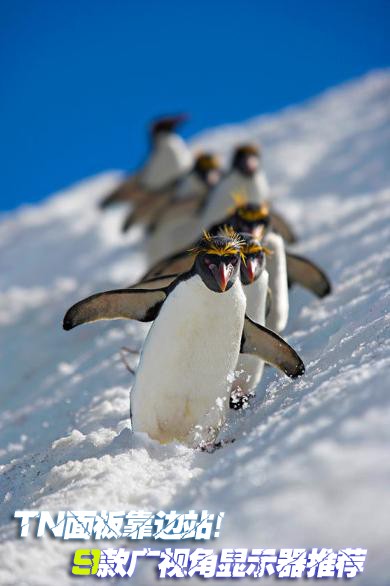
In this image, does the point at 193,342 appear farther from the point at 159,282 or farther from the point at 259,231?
the point at 259,231

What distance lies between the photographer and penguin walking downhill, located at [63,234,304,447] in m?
3.95

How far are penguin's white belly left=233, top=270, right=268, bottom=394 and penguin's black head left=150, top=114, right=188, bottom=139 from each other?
8471mm

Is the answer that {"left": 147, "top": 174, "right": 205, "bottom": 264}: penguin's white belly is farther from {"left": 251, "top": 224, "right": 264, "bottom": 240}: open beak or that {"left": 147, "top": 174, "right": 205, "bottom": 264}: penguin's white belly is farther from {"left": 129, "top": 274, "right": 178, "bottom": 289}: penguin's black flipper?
{"left": 129, "top": 274, "right": 178, "bottom": 289}: penguin's black flipper

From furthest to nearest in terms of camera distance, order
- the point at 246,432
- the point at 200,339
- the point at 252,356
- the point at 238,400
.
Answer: the point at 252,356, the point at 238,400, the point at 200,339, the point at 246,432

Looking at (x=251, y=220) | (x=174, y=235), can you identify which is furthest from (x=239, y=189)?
(x=251, y=220)

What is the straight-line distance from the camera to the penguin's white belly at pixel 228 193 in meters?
8.33

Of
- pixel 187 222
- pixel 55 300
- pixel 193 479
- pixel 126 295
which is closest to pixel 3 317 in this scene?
pixel 55 300

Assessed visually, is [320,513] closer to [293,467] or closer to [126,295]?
[293,467]

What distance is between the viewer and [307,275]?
6180mm

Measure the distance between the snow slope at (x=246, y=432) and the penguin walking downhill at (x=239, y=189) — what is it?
0.85 metres

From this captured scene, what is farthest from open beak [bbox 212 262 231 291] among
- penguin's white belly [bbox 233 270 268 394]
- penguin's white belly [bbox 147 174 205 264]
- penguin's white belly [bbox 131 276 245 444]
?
penguin's white belly [bbox 147 174 205 264]

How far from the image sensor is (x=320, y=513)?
2.54m

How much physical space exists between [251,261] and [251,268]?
5cm

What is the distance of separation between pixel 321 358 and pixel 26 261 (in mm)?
12025
